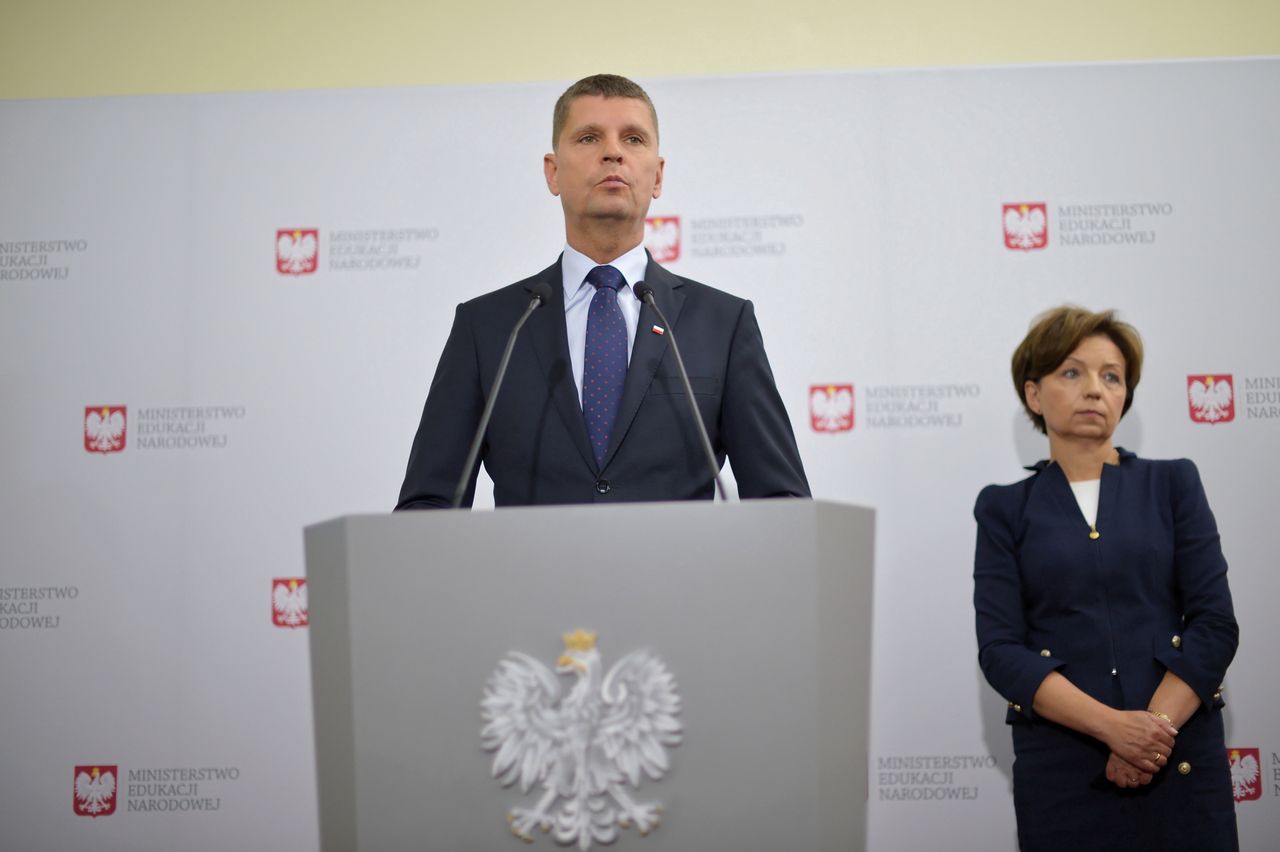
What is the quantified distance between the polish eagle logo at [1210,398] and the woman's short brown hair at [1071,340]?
677 mm

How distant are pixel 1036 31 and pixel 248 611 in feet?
9.19

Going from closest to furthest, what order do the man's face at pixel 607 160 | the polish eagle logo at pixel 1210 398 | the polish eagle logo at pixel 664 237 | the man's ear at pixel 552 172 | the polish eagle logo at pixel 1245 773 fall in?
the man's face at pixel 607 160
the man's ear at pixel 552 172
the polish eagle logo at pixel 1245 773
the polish eagle logo at pixel 1210 398
the polish eagle logo at pixel 664 237

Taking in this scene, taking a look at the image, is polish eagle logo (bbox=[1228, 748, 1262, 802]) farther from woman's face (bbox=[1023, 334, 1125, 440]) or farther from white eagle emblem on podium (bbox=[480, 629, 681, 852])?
white eagle emblem on podium (bbox=[480, 629, 681, 852])

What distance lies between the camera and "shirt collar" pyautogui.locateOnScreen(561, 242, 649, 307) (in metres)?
2.00

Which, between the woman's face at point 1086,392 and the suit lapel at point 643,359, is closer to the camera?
the suit lapel at point 643,359

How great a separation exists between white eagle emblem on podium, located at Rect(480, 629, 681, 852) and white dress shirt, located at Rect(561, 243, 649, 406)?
0.76 meters

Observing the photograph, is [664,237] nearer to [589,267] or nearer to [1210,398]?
[589,267]

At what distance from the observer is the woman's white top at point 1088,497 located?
7.71 feet

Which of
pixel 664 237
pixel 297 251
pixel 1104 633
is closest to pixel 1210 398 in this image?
pixel 1104 633

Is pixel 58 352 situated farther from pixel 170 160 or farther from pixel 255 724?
pixel 255 724

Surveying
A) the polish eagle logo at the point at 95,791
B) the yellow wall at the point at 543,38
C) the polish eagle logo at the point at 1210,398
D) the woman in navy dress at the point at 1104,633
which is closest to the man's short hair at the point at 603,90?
the woman in navy dress at the point at 1104,633

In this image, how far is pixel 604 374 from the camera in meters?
1.88

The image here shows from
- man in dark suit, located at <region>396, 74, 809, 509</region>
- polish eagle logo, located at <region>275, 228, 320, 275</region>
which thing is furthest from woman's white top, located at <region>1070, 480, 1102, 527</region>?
polish eagle logo, located at <region>275, 228, 320, 275</region>

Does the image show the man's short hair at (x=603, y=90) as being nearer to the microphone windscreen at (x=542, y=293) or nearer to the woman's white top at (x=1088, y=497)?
the microphone windscreen at (x=542, y=293)
